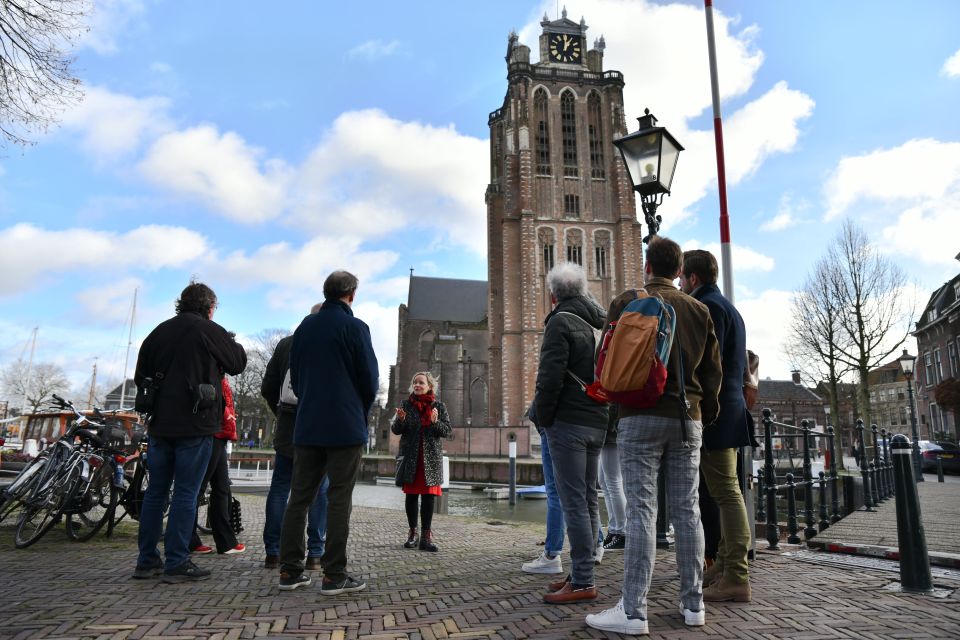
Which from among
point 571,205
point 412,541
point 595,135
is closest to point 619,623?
point 412,541

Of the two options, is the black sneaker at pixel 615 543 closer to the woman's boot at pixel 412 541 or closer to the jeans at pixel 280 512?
the woman's boot at pixel 412 541

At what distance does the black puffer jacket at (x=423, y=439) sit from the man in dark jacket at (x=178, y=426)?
6.03 ft

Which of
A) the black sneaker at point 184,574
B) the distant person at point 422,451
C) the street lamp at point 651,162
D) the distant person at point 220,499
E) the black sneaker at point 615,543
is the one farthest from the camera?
the street lamp at point 651,162

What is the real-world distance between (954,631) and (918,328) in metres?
45.1

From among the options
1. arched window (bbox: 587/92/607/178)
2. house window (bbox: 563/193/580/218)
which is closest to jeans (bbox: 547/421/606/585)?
house window (bbox: 563/193/580/218)

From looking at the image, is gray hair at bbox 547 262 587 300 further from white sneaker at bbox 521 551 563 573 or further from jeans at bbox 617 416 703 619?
white sneaker at bbox 521 551 563 573

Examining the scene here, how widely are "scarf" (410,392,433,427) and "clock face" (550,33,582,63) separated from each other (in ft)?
158

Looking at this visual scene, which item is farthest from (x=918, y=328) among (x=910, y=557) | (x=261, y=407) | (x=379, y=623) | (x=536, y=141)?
(x=261, y=407)

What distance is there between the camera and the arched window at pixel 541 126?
46156 mm

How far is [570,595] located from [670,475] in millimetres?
934

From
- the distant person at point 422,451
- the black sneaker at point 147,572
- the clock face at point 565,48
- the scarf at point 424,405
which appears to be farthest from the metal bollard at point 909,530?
the clock face at point 565,48

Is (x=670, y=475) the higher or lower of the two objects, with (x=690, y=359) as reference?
lower

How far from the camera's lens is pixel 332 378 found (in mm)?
3852

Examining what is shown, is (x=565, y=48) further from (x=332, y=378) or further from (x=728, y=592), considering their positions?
(x=728, y=592)
